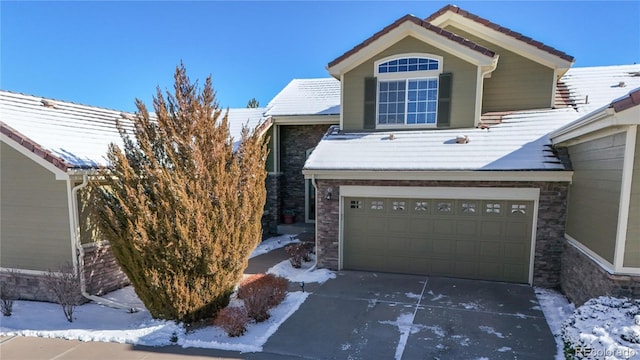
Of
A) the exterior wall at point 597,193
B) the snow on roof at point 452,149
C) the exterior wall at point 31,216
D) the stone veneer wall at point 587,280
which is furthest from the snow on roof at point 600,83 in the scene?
the exterior wall at point 31,216

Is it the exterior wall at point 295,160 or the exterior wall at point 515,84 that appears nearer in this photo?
the exterior wall at point 515,84

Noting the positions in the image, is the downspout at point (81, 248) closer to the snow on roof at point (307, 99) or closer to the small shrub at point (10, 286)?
the small shrub at point (10, 286)

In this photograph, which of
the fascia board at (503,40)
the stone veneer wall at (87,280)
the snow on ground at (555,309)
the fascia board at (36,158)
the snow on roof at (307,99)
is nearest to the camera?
the snow on ground at (555,309)

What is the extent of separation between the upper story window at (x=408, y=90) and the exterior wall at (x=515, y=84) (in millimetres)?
1898

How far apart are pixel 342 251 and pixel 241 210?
393 centimetres

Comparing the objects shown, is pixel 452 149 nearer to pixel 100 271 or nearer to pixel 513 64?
pixel 513 64

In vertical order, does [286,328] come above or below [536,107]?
below

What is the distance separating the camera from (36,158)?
7.00m

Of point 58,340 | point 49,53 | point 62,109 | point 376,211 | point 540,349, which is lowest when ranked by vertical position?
point 58,340

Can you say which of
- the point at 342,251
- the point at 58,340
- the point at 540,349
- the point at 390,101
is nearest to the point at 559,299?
the point at 540,349

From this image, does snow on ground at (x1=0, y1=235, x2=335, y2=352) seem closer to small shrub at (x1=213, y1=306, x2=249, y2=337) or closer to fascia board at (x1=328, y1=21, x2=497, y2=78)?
small shrub at (x1=213, y1=306, x2=249, y2=337)

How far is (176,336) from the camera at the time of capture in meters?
5.68

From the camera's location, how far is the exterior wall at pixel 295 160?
44.6 feet

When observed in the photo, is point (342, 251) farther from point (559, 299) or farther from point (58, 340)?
point (58, 340)
